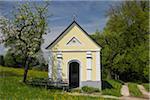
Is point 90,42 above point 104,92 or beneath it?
above

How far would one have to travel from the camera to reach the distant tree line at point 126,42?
44406mm

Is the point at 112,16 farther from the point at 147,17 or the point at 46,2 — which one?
the point at 46,2

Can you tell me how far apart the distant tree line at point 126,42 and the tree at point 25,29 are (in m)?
18.5

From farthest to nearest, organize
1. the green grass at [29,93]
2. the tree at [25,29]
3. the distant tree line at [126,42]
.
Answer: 1. the distant tree line at [126,42]
2. the tree at [25,29]
3. the green grass at [29,93]

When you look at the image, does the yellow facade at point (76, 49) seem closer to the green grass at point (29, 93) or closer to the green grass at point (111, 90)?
the green grass at point (111, 90)

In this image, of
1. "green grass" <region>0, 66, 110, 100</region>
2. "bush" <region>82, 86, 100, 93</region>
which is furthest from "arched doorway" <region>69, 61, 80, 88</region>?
"green grass" <region>0, 66, 110, 100</region>

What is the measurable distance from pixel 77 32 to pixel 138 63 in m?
19.9

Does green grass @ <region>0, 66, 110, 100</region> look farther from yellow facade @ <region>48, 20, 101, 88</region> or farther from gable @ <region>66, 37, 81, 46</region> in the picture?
Answer: gable @ <region>66, 37, 81, 46</region>

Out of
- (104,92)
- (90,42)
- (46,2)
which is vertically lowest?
(104,92)

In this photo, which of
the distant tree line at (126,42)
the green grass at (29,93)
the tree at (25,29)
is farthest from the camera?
the distant tree line at (126,42)

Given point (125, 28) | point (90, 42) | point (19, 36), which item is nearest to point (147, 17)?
point (125, 28)

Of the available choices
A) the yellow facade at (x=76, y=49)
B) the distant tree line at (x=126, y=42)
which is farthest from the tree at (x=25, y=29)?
the distant tree line at (x=126, y=42)

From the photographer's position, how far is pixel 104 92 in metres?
26.2

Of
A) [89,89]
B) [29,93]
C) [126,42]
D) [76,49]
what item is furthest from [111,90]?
[126,42]
